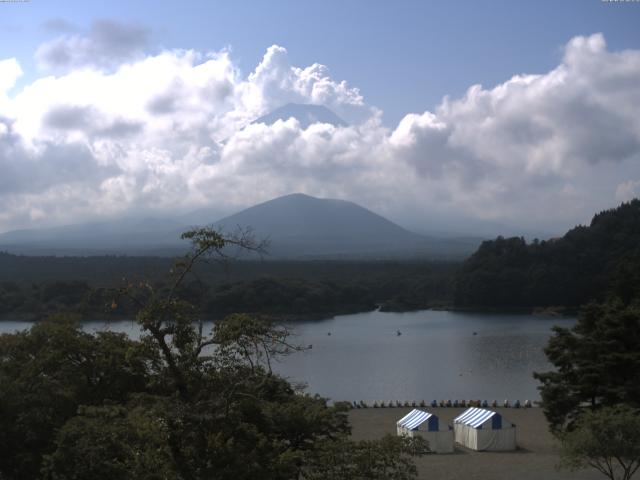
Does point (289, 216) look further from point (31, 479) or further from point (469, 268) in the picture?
point (31, 479)

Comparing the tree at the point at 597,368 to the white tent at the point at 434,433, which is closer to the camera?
the tree at the point at 597,368

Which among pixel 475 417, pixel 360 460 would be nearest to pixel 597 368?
pixel 475 417

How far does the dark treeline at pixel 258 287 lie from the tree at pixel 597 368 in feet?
53.5

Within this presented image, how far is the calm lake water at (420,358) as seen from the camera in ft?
Answer: 59.7

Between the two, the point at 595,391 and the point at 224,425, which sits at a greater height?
the point at 224,425

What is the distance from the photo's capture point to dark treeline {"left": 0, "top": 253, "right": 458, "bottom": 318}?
117 feet

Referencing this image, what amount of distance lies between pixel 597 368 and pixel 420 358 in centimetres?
1304

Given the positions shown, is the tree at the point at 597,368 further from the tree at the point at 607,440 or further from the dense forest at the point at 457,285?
the dense forest at the point at 457,285

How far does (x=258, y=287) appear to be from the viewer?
3797cm

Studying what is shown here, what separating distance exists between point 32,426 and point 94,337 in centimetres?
140

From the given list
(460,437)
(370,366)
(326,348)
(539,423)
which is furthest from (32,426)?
(326,348)

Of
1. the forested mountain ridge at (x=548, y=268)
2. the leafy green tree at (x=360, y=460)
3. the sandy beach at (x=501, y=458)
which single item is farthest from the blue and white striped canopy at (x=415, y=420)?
the forested mountain ridge at (x=548, y=268)

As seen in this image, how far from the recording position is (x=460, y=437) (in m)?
12.1

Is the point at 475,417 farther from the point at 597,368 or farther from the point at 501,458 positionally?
the point at 597,368
